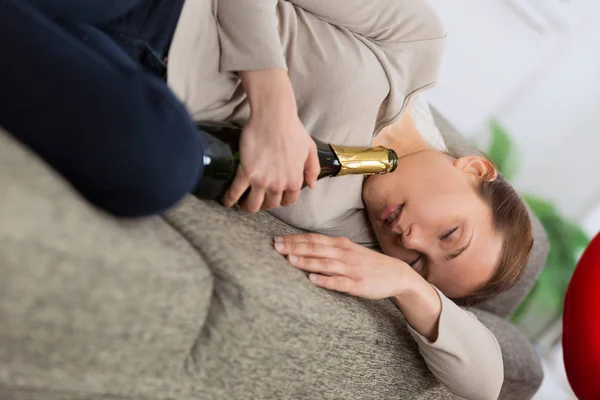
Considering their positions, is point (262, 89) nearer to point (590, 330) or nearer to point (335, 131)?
point (335, 131)

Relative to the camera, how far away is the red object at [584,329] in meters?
1.15

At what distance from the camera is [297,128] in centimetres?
81

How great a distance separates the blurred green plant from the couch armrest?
45cm

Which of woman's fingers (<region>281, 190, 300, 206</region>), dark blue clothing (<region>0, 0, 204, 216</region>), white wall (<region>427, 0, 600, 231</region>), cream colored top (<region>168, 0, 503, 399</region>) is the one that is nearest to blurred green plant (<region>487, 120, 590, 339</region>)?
white wall (<region>427, 0, 600, 231</region>)

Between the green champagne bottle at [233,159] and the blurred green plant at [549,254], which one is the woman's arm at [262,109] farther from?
the blurred green plant at [549,254]

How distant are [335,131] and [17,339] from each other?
0.59 meters

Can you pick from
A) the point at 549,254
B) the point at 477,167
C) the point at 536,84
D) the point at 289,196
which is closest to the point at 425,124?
the point at 477,167

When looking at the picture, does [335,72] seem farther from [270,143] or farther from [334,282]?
[334,282]

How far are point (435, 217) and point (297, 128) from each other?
353 millimetres

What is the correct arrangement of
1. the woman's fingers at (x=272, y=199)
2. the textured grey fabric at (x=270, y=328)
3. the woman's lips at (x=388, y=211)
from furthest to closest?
the woman's lips at (x=388, y=211) → the woman's fingers at (x=272, y=199) → the textured grey fabric at (x=270, y=328)

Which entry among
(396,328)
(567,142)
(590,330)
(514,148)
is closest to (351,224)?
(396,328)

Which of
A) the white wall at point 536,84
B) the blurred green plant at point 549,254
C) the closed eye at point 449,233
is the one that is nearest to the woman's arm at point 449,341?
the closed eye at point 449,233

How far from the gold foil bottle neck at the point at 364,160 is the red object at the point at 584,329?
1.83 ft

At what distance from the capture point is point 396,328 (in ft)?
3.29
